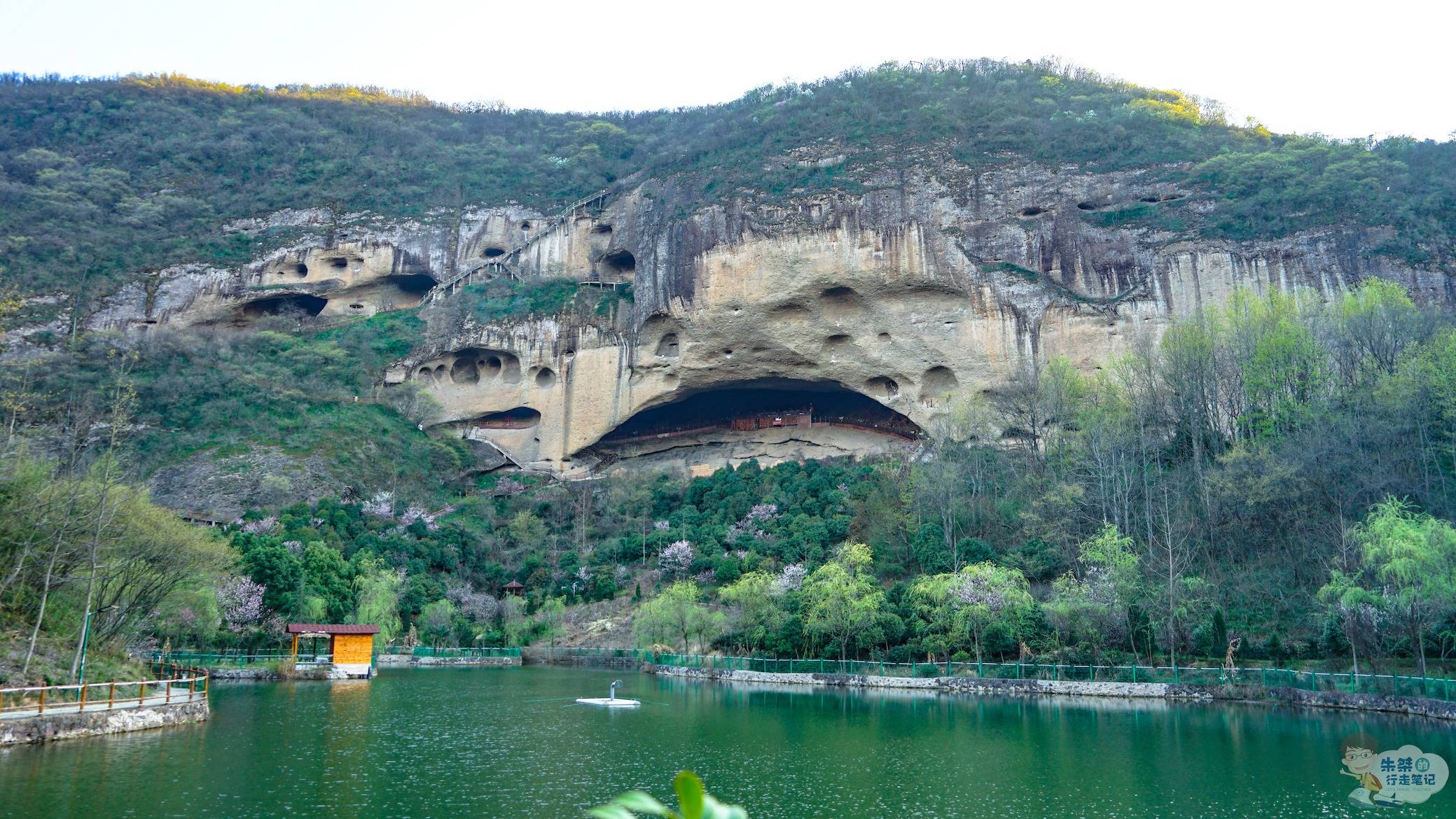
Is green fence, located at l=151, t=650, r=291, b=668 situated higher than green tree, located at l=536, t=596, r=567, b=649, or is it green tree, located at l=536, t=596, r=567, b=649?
green tree, located at l=536, t=596, r=567, b=649

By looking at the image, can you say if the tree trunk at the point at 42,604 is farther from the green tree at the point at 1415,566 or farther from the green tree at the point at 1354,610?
the green tree at the point at 1415,566

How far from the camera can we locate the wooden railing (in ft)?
55.7

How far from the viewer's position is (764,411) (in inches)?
2179

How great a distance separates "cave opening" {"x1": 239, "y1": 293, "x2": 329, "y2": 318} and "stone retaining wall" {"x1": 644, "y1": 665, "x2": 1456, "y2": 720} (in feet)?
129

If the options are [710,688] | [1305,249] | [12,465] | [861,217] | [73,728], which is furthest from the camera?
[861,217]

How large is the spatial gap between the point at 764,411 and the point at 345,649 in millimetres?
28424

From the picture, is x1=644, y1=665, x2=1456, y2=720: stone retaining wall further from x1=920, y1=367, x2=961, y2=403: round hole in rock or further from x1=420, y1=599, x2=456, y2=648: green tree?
x1=920, y1=367, x2=961, y2=403: round hole in rock

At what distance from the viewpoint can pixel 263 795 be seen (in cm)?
1363

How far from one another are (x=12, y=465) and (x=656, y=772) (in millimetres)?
14747

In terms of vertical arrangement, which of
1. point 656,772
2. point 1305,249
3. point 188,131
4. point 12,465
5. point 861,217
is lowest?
point 656,772

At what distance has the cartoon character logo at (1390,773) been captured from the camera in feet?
47.0

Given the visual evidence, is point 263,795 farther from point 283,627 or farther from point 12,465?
point 283,627

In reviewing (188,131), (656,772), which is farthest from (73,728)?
(188,131)

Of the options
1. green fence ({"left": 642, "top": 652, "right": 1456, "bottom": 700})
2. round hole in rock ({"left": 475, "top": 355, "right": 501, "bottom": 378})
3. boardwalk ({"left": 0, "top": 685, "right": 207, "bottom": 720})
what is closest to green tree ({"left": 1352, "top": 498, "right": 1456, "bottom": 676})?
green fence ({"left": 642, "top": 652, "right": 1456, "bottom": 700})
